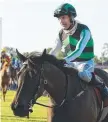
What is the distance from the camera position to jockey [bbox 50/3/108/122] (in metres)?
8.39

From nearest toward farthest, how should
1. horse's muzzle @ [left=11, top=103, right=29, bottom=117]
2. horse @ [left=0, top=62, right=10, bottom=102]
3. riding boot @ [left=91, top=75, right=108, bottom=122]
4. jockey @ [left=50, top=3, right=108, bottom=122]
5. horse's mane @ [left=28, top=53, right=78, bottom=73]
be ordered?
horse's muzzle @ [left=11, top=103, right=29, bottom=117] < horse's mane @ [left=28, top=53, right=78, bottom=73] < jockey @ [left=50, top=3, right=108, bottom=122] < riding boot @ [left=91, top=75, right=108, bottom=122] < horse @ [left=0, top=62, right=10, bottom=102]

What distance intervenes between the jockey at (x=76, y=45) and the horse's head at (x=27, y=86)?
784 millimetres

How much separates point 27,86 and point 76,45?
1.60m

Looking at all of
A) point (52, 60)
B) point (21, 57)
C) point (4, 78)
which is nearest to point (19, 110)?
point (21, 57)

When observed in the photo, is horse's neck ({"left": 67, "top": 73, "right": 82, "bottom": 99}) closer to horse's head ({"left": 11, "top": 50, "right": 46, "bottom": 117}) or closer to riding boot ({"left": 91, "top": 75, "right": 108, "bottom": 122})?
riding boot ({"left": 91, "top": 75, "right": 108, "bottom": 122})

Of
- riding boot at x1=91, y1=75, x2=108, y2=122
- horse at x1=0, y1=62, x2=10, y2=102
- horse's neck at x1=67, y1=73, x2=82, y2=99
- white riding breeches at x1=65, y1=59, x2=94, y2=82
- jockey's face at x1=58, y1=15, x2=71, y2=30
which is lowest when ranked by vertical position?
horse at x1=0, y1=62, x2=10, y2=102

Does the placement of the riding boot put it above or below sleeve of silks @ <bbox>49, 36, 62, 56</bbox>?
below

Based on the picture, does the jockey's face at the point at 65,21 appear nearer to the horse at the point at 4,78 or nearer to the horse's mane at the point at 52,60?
the horse's mane at the point at 52,60

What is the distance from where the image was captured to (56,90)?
8031mm

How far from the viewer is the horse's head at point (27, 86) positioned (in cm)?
729

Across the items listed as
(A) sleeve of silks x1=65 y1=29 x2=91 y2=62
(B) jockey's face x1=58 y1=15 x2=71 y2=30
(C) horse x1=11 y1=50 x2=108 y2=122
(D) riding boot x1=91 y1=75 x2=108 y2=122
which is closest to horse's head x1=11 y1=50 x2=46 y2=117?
(C) horse x1=11 y1=50 x2=108 y2=122

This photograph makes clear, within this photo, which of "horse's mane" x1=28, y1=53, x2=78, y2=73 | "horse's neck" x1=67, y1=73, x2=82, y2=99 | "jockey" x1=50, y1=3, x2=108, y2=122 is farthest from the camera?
"jockey" x1=50, y1=3, x2=108, y2=122

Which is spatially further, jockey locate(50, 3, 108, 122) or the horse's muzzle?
jockey locate(50, 3, 108, 122)

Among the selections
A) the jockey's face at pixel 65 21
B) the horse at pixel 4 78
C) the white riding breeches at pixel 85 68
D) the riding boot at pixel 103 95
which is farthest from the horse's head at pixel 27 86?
the horse at pixel 4 78
